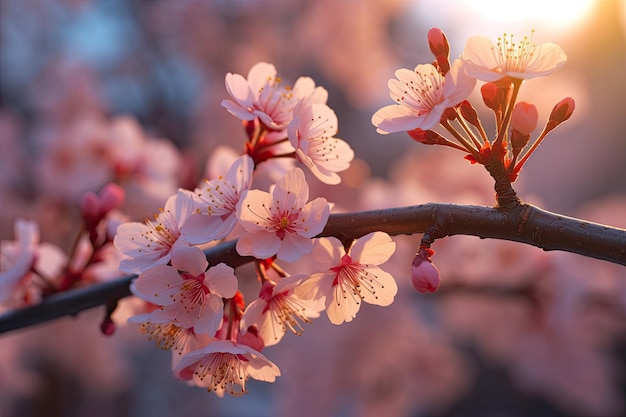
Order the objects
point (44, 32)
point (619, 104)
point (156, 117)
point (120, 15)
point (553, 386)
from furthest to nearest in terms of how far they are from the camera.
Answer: point (619, 104) < point (120, 15) < point (44, 32) < point (156, 117) < point (553, 386)

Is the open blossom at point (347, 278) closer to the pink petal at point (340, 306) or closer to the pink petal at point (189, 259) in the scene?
the pink petal at point (340, 306)

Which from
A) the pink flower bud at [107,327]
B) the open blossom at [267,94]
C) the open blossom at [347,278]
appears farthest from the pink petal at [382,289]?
the pink flower bud at [107,327]

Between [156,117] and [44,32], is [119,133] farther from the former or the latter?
[44,32]

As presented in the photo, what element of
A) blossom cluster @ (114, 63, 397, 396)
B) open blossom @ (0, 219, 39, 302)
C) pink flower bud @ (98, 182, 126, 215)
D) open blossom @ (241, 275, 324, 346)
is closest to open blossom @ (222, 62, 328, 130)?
blossom cluster @ (114, 63, 397, 396)

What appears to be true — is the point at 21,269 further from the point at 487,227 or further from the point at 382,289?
the point at 487,227

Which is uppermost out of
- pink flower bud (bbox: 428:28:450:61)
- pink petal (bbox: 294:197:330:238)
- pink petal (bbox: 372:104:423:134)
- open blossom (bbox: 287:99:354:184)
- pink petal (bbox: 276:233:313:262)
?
pink flower bud (bbox: 428:28:450:61)

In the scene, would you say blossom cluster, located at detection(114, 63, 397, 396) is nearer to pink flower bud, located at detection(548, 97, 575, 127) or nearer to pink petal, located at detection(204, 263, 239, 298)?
pink petal, located at detection(204, 263, 239, 298)

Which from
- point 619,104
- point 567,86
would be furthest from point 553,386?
point 619,104
